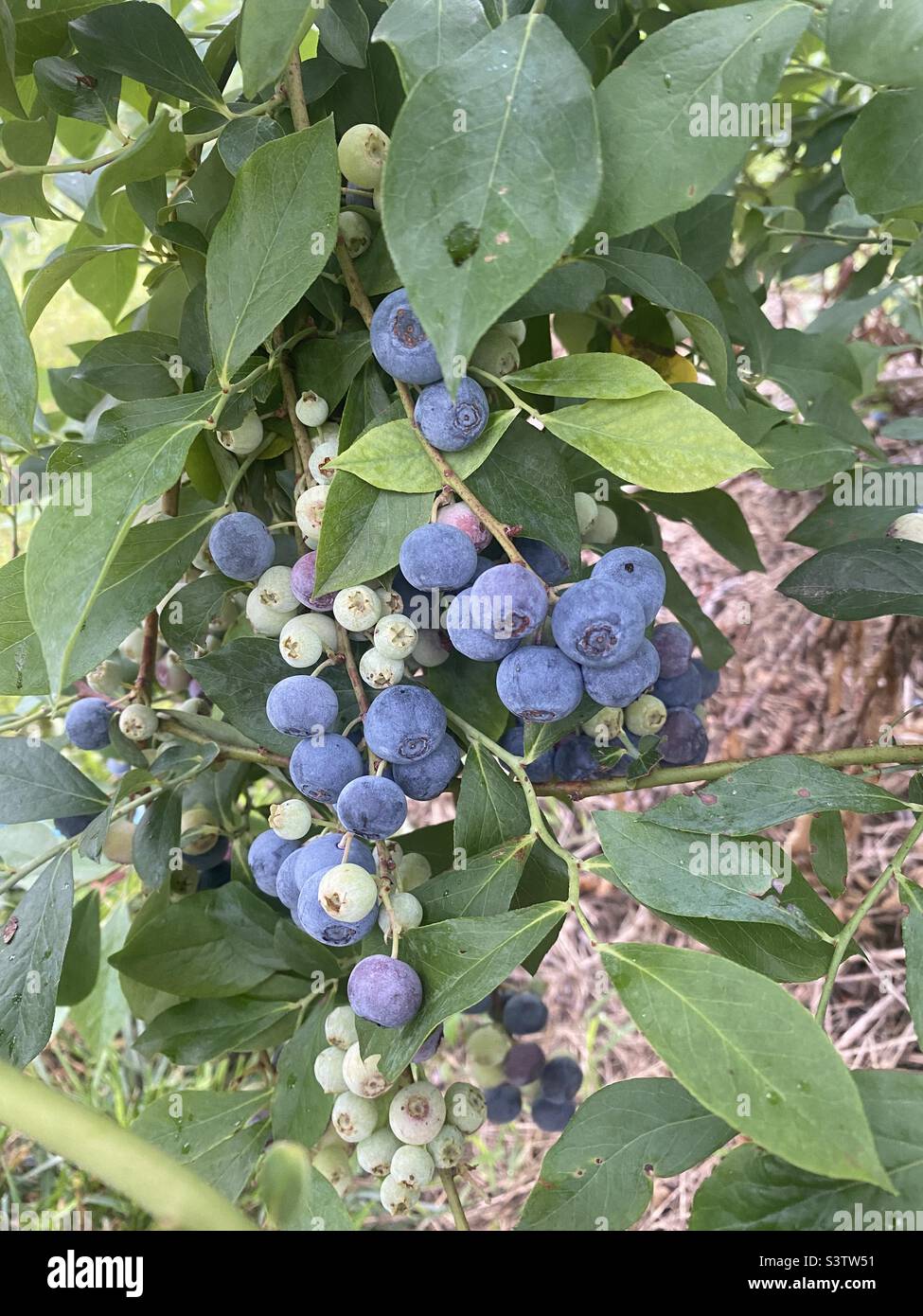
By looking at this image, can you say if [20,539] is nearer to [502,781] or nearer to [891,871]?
[502,781]

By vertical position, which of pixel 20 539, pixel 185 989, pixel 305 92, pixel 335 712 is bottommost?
pixel 20 539

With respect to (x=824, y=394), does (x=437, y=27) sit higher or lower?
higher

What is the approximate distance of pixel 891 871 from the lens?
1.82ft

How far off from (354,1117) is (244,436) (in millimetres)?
425

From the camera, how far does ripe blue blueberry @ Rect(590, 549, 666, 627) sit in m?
0.51

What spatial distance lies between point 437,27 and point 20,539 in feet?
5.11

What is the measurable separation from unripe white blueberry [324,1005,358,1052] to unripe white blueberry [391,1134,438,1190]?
71mm

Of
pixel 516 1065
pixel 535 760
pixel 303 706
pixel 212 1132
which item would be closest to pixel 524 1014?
pixel 516 1065

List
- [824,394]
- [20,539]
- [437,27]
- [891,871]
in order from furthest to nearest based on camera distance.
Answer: [20,539], [824,394], [891,871], [437,27]

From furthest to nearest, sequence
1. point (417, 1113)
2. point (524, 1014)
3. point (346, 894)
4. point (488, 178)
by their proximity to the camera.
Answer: point (524, 1014) < point (417, 1113) < point (346, 894) < point (488, 178)

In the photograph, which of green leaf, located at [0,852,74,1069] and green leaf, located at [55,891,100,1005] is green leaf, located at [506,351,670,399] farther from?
green leaf, located at [55,891,100,1005]

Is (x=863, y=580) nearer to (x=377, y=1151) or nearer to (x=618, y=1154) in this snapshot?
(x=618, y=1154)

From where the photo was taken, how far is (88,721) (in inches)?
28.9
